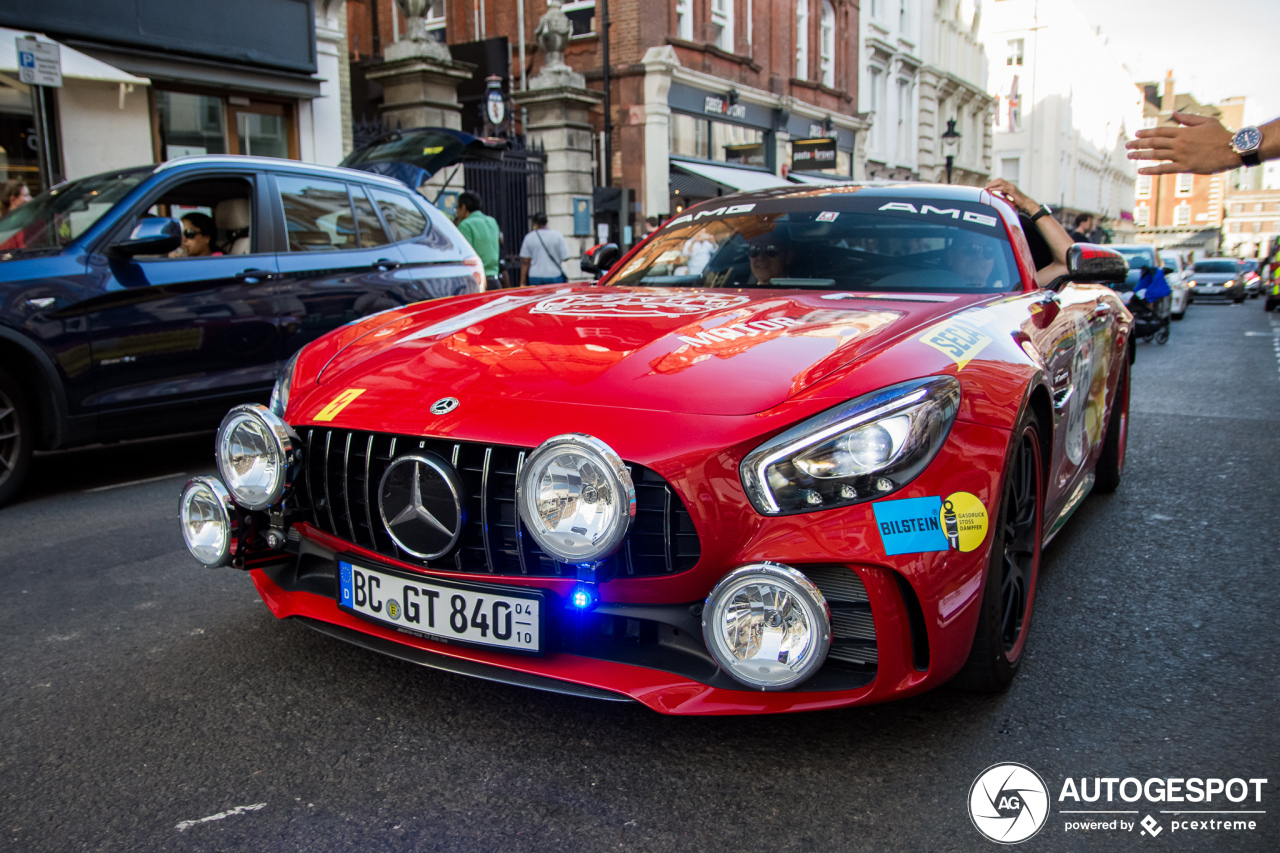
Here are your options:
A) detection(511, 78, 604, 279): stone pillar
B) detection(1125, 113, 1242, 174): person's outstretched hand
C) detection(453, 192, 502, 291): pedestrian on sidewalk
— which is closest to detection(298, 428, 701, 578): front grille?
detection(1125, 113, 1242, 174): person's outstretched hand

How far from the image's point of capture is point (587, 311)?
3.18m

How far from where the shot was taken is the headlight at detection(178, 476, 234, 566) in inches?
106

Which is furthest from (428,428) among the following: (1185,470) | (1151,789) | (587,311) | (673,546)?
(1185,470)

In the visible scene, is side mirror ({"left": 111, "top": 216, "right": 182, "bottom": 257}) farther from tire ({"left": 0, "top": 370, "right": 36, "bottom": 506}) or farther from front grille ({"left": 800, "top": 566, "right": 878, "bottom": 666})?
front grille ({"left": 800, "top": 566, "right": 878, "bottom": 666})

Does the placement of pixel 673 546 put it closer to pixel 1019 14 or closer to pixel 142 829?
pixel 142 829

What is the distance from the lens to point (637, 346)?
2.69m

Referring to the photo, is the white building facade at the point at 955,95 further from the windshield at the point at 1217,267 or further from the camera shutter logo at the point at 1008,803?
the camera shutter logo at the point at 1008,803

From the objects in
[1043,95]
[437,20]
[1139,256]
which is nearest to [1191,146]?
[1139,256]

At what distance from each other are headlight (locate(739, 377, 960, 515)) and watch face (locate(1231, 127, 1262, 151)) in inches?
60.7

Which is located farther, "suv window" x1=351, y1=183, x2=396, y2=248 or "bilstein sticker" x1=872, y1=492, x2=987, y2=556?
"suv window" x1=351, y1=183, x2=396, y2=248

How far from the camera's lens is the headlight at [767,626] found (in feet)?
6.86

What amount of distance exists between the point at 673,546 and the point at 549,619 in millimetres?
334

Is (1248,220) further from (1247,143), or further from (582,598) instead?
(582,598)

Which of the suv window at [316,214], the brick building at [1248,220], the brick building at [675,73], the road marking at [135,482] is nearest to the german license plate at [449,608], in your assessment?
the road marking at [135,482]
